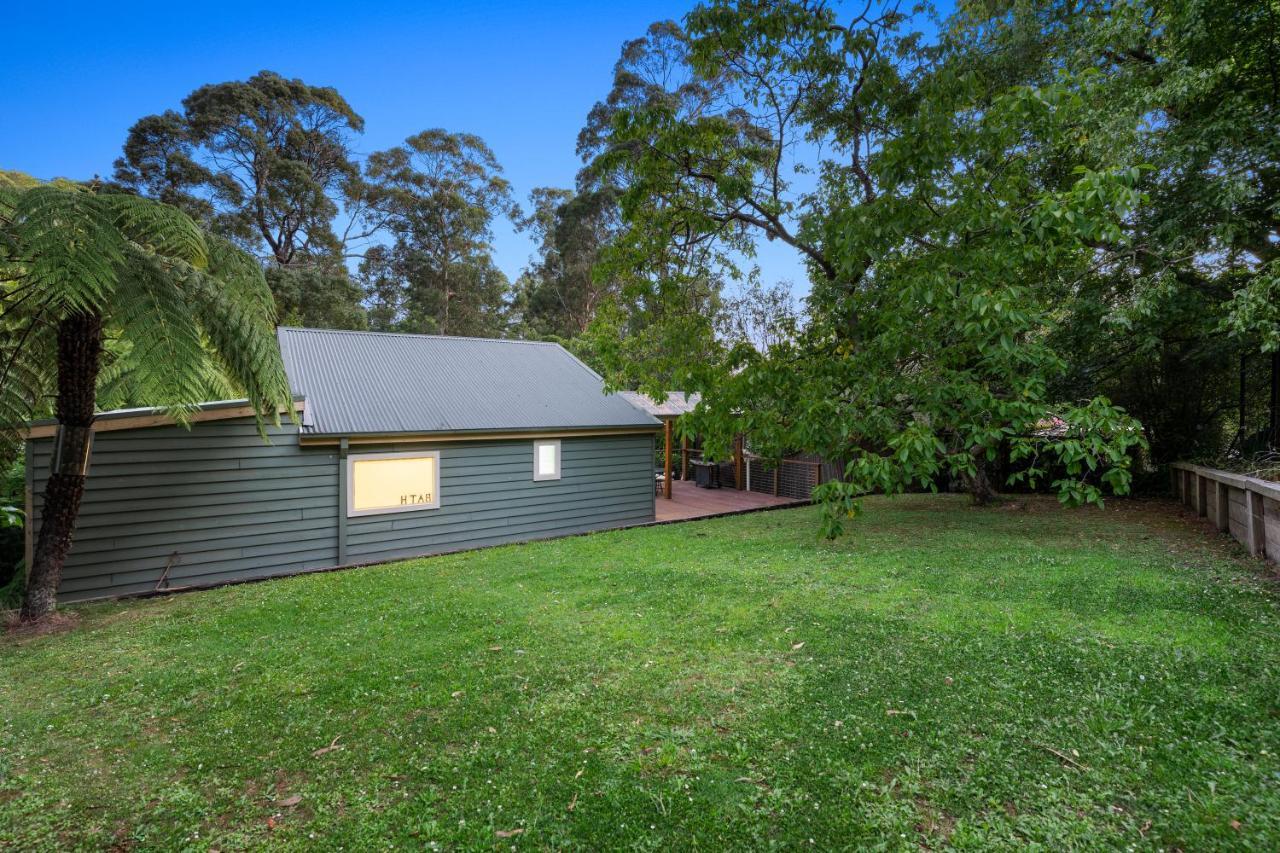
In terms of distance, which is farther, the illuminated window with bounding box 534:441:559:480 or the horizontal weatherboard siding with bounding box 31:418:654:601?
the illuminated window with bounding box 534:441:559:480

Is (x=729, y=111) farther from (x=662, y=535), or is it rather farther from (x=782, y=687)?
(x=782, y=687)

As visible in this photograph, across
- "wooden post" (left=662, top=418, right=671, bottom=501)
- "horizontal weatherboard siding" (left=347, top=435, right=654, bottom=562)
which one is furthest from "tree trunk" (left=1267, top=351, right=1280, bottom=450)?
"wooden post" (left=662, top=418, right=671, bottom=501)

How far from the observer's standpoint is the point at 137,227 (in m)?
4.71

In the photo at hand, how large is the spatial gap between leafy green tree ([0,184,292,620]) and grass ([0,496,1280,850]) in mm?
1645

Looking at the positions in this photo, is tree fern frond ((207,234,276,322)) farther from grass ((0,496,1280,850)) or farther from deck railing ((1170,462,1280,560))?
deck railing ((1170,462,1280,560))

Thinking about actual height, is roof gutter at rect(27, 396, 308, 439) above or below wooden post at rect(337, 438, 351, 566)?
above

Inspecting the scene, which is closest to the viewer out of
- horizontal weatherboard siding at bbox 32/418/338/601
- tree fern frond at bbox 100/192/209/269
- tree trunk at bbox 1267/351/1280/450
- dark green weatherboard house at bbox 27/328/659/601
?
tree fern frond at bbox 100/192/209/269

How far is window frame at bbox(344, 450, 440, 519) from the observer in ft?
25.8

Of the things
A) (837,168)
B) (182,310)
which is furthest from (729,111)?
(182,310)

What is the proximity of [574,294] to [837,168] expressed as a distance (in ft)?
58.0

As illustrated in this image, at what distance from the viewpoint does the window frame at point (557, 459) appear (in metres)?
9.38

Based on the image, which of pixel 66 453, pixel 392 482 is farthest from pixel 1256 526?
pixel 66 453

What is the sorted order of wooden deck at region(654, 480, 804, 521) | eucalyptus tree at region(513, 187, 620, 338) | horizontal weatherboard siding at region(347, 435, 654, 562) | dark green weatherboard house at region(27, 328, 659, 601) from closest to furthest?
dark green weatherboard house at region(27, 328, 659, 601) → horizontal weatherboard siding at region(347, 435, 654, 562) → wooden deck at region(654, 480, 804, 521) → eucalyptus tree at region(513, 187, 620, 338)

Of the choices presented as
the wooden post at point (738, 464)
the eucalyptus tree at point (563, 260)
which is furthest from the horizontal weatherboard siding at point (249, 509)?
the eucalyptus tree at point (563, 260)
